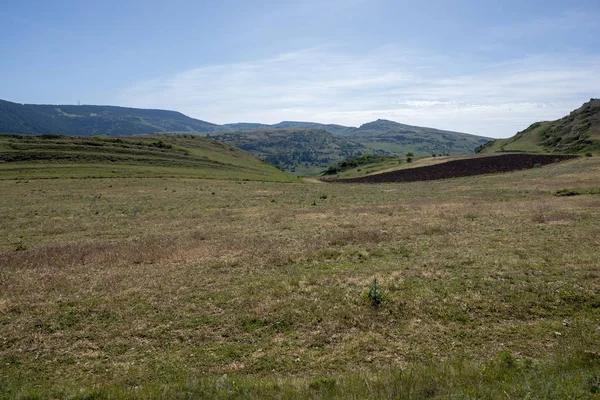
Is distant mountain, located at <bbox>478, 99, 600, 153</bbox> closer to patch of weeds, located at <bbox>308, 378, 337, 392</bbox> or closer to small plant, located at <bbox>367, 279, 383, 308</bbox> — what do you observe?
small plant, located at <bbox>367, 279, 383, 308</bbox>

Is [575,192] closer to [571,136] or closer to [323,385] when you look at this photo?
[323,385]

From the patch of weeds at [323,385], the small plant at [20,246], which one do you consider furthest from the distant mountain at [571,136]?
the small plant at [20,246]

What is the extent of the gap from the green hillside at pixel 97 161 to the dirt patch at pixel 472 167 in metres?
34.8

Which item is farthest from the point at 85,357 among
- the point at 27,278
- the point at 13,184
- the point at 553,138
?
the point at 553,138

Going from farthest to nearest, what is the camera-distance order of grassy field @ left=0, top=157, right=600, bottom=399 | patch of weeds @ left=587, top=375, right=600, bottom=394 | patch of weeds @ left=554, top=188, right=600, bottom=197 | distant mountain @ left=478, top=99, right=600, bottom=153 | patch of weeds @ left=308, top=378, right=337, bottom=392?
1. distant mountain @ left=478, top=99, right=600, bottom=153
2. patch of weeds @ left=554, top=188, right=600, bottom=197
3. grassy field @ left=0, top=157, right=600, bottom=399
4. patch of weeds @ left=308, top=378, right=337, bottom=392
5. patch of weeds @ left=587, top=375, right=600, bottom=394

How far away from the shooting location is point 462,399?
6406 mm

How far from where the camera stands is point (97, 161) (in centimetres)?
8444

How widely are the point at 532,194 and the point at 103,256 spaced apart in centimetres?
4544

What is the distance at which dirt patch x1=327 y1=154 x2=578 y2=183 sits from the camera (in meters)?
84.0

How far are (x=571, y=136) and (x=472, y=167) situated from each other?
6342cm

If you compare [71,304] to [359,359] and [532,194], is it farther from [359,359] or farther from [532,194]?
[532,194]

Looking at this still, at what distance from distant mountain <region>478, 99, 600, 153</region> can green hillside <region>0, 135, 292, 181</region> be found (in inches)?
3669

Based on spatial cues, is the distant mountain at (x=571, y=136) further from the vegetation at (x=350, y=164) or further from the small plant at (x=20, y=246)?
the small plant at (x=20, y=246)

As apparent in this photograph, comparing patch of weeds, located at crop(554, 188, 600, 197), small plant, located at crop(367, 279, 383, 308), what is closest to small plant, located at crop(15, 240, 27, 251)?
small plant, located at crop(367, 279, 383, 308)
